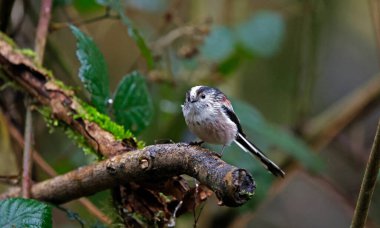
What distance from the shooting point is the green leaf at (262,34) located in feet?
9.36

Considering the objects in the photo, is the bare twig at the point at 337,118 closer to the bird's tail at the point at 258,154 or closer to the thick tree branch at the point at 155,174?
the bird's tail at the point at 258,154

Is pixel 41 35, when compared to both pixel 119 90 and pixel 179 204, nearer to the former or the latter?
pixel 119 90

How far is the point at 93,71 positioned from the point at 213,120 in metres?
0.37

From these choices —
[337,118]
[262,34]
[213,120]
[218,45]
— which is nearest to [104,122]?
[213,120]

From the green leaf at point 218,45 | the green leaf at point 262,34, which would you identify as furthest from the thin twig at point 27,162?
the green leaf at point 262,34

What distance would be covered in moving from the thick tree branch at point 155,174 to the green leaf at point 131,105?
29cm

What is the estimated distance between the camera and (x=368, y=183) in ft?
4.08

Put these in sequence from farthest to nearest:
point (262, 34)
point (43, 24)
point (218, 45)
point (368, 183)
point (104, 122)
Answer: point (262, 34), point (218, 45), point (43, 24), point (104, 122), point (368, 183)

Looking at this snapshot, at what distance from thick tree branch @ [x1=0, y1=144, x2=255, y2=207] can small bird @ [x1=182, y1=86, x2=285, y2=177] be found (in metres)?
0.32

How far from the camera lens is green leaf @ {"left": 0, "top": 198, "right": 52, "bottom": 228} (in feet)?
4.28

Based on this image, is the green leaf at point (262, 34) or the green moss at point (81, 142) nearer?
the green moss at point (81, 142)

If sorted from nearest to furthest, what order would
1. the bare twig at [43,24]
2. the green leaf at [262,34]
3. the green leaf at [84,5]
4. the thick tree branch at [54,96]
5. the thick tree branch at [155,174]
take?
1. the thick tree branch at [155,174]
2. the thick tree branch at [54,96]
3. the bare twig at [43,24]
4. the green leaf at [84,5]
5. the green leaf at [262,34]

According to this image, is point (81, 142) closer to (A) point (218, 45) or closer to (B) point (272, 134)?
(B) point (272, 134)

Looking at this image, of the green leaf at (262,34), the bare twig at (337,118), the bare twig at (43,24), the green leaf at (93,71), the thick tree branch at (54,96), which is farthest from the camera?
the bare twig at (337,118)
